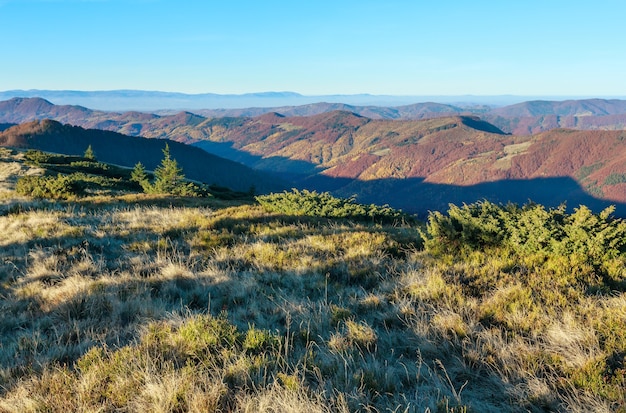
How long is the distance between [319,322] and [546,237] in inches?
178

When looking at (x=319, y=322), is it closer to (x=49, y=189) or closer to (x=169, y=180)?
(x=49, y=189)

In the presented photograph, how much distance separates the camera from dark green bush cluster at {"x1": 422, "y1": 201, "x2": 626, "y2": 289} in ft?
18.4

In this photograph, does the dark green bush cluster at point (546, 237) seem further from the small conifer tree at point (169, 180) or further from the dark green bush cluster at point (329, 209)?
the small conifer tree at point (169, 180)

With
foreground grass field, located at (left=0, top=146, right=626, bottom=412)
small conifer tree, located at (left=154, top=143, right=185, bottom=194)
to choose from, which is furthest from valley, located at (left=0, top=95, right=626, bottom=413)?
small conifer tree, located at (left=154, top=143, right=185, bottom=194)

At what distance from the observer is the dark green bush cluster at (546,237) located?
18.4 ft

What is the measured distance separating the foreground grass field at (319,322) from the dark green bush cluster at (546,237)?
38mm

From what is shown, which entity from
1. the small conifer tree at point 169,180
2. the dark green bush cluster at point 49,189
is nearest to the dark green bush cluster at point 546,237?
the dark green bush cluster at point 49,189

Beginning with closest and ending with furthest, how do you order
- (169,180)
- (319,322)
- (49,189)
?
(319,322) → (49,189) → (169,180)

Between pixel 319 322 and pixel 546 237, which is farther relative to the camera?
pixel 546 237

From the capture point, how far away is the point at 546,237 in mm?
6160

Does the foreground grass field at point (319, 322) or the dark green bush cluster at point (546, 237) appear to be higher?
the dark green bush cluster at point (546, 237)

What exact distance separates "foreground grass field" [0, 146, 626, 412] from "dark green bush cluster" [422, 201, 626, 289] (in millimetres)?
38

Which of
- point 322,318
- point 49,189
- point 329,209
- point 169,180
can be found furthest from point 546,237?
point 169,180

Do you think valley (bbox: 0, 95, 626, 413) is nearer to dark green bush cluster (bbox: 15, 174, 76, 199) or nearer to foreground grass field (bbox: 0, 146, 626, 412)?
foreground grass field (bbox: 0, 146, 626, 412)
